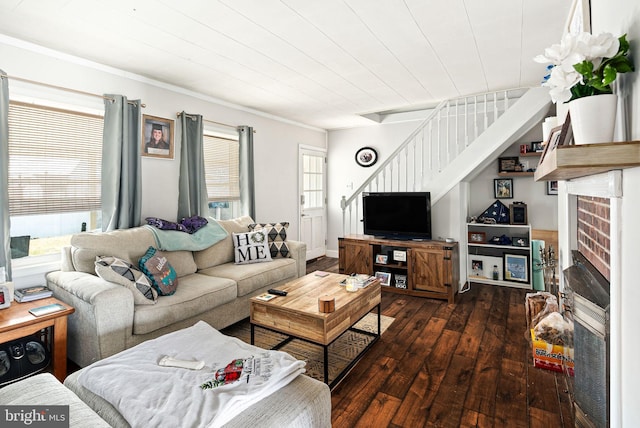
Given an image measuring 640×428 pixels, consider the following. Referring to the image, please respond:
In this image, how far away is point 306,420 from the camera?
1267 mm

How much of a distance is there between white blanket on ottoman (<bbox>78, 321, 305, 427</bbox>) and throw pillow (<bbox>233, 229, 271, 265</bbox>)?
1.94 m

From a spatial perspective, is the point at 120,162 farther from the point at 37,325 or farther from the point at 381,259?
the point at 381,259

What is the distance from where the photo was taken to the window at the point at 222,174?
163 inches

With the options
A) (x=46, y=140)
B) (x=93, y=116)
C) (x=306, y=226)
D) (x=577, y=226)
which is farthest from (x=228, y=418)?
(x=306, y=226)

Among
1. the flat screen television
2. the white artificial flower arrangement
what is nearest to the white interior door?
the flat screen television

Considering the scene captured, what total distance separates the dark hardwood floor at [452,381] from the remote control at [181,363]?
0.89 m

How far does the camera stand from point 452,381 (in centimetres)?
223

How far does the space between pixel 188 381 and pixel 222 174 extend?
328cm

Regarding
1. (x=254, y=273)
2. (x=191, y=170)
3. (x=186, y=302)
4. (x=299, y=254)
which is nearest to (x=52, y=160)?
(x=191, y=170)

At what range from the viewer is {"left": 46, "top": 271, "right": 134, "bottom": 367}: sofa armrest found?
7.16ft

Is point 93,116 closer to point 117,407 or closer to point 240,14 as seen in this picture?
point 240,14

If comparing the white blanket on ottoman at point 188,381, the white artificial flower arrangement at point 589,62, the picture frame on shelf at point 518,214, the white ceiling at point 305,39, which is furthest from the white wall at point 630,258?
the picture frame on shelf at point 518,214

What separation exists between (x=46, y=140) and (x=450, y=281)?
4056mm

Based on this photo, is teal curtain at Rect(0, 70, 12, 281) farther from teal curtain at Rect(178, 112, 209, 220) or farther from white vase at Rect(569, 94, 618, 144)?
white vase at Rect(569, 94, 618, 144)
